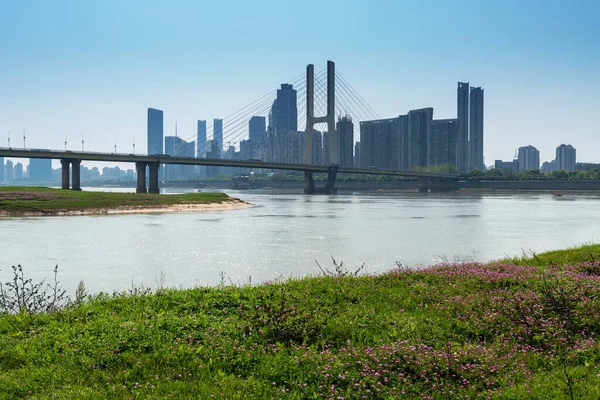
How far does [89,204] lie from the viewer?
66125mm

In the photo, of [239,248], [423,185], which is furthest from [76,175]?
[423,185]

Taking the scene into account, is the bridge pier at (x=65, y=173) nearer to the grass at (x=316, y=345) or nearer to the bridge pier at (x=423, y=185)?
the grass at (x=316, y=345)

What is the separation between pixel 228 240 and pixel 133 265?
420 inches

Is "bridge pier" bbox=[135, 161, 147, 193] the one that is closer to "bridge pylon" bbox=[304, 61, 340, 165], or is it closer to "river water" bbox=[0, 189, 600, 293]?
"bridge pylon" bbox=[304, 61, 340, 165]

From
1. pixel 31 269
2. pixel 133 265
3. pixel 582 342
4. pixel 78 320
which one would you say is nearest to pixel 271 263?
pixel 133 265

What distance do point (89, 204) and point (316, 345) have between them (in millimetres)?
63879

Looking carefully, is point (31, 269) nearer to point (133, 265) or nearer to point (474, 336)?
point (133, 265)

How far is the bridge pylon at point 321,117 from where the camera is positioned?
13362 cm

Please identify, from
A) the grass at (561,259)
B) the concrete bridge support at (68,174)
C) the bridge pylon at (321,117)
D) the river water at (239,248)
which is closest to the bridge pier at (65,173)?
the concrete bridge support at (68,174)

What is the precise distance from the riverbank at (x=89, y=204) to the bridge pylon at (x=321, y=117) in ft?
175

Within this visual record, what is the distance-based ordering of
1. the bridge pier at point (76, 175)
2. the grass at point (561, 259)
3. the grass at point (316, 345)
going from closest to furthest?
the grass at point (316, 345)
the grass at point (561, 259)
the bridge pier at point (76, 175)

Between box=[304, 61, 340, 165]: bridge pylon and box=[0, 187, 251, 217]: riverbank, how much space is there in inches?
2102

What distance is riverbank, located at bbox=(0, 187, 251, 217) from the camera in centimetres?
5928

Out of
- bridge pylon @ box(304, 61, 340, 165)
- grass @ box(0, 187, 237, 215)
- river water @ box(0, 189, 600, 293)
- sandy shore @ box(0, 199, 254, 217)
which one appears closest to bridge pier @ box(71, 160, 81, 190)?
grass @ box(0, 187, 237, 215)
